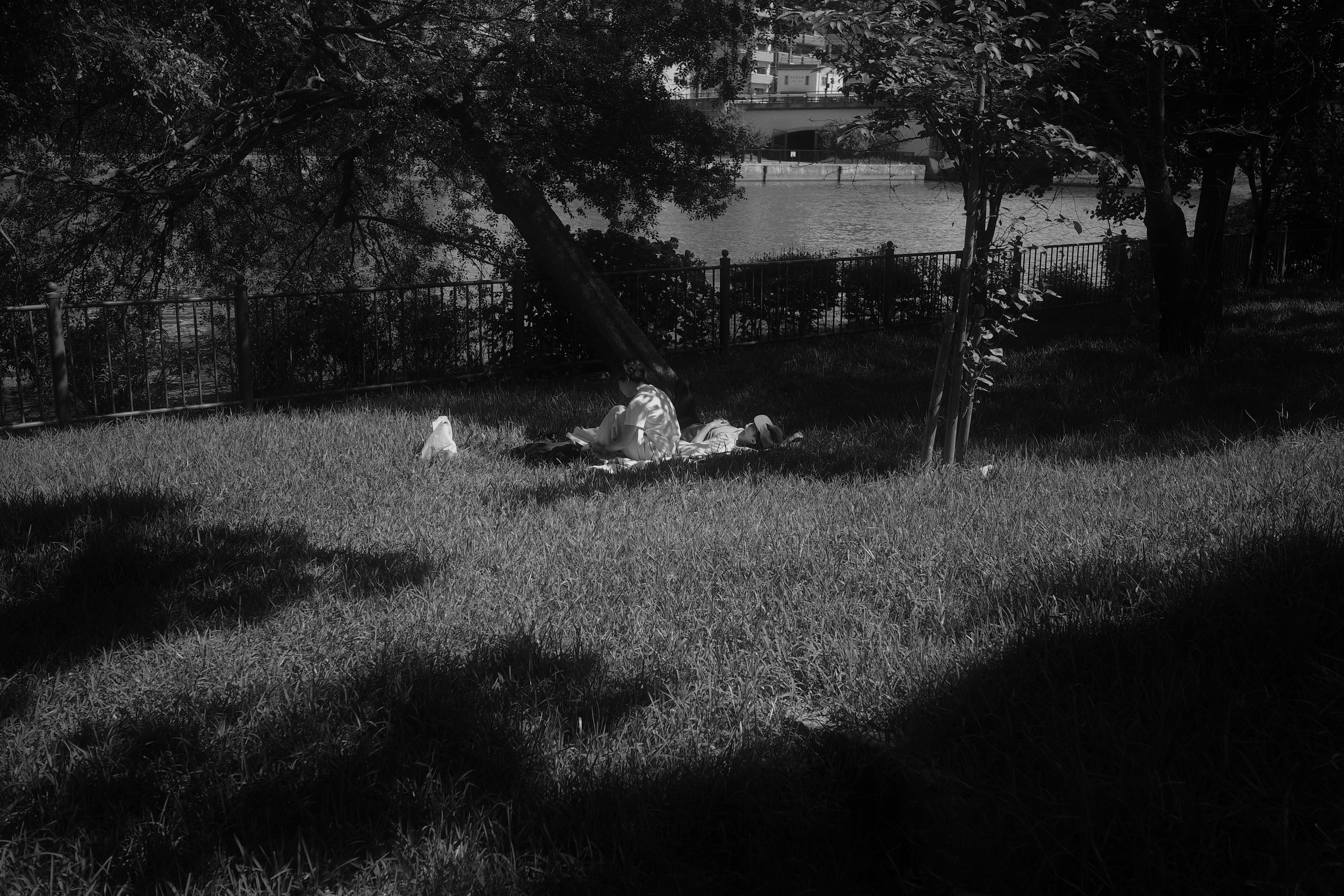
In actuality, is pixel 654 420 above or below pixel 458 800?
above

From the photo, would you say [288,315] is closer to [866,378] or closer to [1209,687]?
[866,378]

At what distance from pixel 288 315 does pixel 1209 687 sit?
9378 mm

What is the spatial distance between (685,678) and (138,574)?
2.93 meters

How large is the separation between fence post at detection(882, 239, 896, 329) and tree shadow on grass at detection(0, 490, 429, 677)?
11133 mm

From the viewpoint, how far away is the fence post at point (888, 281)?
15.6m

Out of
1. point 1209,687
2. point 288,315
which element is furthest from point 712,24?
point 1209,687

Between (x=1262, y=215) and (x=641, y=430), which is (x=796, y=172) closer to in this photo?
(x=1262, y=215)

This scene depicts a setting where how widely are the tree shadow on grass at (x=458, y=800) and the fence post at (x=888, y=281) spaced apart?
12.5 m

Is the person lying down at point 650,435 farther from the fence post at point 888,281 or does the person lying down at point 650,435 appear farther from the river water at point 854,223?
the fence post at point 888,281

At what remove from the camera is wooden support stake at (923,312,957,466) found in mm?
7070

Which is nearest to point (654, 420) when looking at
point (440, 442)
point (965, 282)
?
point (440, 442)

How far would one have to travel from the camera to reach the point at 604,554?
5492 millimetres

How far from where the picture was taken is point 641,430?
8.18 metres

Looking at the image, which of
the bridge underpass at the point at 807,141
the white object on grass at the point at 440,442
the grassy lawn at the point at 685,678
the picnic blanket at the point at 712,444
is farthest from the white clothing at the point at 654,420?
the bridge underpass at the point at 807,141
